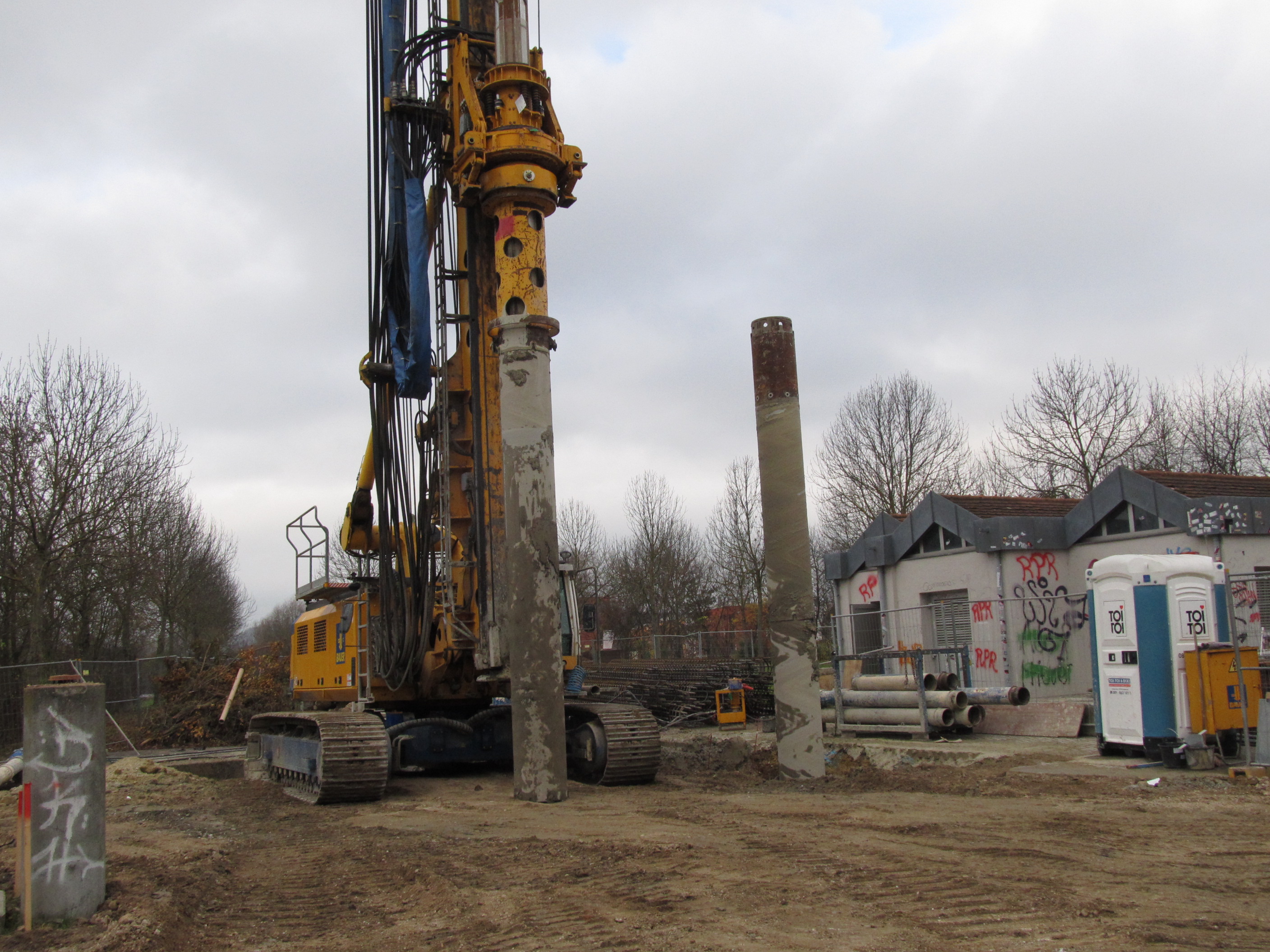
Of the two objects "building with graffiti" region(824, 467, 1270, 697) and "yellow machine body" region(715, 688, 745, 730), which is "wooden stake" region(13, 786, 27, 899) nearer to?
"building with graffiti" region(824, 467, 1270, 697)

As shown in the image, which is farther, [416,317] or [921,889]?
[416,317]

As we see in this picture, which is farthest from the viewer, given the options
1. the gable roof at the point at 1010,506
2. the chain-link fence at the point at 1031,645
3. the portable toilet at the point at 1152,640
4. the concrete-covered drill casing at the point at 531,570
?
the gable roof at the point at 1010,506

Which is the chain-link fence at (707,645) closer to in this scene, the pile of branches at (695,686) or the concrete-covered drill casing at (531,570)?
the pile of branches at (695,686)

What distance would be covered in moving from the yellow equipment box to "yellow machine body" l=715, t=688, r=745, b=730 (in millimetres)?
9565

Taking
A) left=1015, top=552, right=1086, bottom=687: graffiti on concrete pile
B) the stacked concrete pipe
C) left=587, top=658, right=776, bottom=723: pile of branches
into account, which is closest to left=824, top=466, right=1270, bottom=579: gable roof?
left=1015, top=552, right=1086, bottom=687: graffiti on concrete pile

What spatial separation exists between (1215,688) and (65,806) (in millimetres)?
11156

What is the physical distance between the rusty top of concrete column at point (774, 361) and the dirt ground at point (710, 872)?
4.67m

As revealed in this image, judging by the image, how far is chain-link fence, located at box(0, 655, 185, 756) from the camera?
20375 mm

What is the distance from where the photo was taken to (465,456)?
453 inches

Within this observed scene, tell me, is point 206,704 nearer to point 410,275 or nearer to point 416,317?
point 416,317

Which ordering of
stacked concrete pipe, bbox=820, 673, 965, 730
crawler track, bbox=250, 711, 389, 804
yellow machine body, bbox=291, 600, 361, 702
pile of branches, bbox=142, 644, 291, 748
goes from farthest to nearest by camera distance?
pile of branches, bbox=142, 644, 291, 748, stacked concrete pipe, bbox=820, 673, 965, 730, yellow machine body, bbox=291, 600, 361, 702, crawler track, bbox=250, 711, 389, 804

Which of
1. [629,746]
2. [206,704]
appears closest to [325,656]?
[629,746]

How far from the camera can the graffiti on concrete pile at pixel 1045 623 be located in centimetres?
2072

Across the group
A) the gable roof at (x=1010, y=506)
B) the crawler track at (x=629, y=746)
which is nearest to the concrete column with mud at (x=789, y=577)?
the crawler track at (x=629, y=746)
